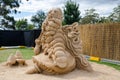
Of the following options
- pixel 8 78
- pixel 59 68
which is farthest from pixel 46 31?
pixel 8 78

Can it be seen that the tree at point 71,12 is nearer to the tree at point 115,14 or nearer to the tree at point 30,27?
the tree at point 115,14

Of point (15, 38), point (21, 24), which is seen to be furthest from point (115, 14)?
point (21, 24)

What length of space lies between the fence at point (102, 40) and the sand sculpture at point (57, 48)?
4.17 m

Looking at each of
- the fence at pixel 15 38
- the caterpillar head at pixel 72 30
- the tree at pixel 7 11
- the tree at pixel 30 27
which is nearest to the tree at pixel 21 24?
the tree at pixel 30 27

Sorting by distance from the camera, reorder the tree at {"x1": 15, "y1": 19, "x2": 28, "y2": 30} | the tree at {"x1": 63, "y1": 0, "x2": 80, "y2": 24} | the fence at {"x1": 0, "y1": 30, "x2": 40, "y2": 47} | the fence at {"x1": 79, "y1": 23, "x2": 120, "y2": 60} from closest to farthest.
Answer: the fence at {"x1": 79, "y1": 23, "x2": 120, "y2": 60} < the fence at {"x1": 0, "y1": 30, "x2": 40, "y2": 47} < the tree at {"x1": 63, "y1": 0, "x2": 80, "y2": 24} < the tree at {"x1": 15, "y1": 19, "x2": 28, "y2": 30}

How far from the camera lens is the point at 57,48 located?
623cm

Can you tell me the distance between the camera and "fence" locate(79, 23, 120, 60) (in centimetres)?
1048

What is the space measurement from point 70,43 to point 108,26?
16.0ft

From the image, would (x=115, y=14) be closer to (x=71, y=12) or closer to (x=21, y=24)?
(x=71, y=12)

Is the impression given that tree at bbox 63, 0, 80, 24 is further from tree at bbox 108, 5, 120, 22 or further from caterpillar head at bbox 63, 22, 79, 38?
caterpillar head at bbox 63, 22, 79, 38

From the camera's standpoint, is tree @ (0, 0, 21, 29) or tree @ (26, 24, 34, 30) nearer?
tree @ (0, 0, 21, 29)

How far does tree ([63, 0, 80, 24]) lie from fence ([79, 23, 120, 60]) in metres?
11.7

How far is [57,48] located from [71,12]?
1918cm

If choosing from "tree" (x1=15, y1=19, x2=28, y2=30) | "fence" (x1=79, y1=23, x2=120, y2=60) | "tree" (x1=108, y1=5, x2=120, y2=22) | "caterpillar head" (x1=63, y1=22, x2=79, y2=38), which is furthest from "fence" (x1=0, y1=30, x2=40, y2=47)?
"tree" (x1=15, y1=19, x2=28, y2=30)
